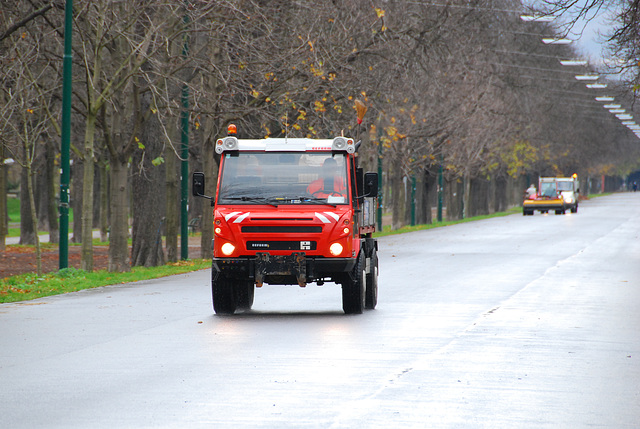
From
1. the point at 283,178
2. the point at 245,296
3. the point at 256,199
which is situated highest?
the point at 283,178

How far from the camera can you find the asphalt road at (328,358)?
809 cm

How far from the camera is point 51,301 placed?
57.1 feet

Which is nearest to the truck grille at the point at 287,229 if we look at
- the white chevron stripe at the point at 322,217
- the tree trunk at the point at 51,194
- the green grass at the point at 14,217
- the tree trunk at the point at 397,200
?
the white chevron stripe at the point at 322,217

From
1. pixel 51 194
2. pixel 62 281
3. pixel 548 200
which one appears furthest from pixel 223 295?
pixel 548 200

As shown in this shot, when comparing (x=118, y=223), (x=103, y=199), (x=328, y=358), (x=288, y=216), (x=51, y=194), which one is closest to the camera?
(x=328, y=358)

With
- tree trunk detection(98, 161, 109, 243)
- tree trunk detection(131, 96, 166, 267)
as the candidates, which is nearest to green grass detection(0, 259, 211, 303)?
tree trunk detection(131, 96, 166, 267)

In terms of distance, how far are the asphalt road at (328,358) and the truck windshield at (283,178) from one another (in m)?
1.65

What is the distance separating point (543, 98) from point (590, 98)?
14012mm

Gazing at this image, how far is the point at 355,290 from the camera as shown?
15062 millimetres

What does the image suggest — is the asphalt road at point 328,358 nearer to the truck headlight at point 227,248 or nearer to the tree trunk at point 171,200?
the truck headlight at point 227,248

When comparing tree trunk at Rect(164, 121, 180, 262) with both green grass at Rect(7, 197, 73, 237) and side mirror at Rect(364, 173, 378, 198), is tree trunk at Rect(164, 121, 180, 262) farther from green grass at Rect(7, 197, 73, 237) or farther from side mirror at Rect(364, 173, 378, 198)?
green grass at Rect(7, 197, 73, 237)

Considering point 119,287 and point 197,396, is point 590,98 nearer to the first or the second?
point 119,287

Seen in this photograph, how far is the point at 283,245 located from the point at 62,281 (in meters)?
8.06

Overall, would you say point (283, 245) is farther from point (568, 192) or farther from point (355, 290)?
point (568, 192)
